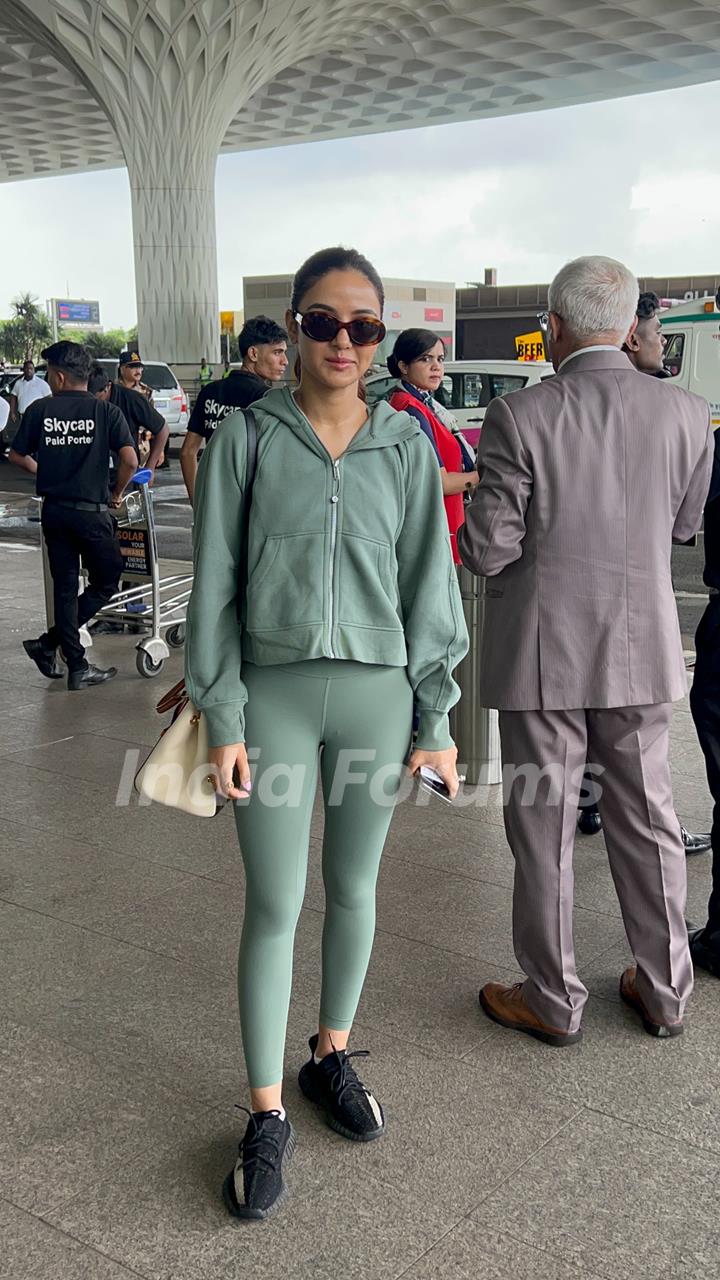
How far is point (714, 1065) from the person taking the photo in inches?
121

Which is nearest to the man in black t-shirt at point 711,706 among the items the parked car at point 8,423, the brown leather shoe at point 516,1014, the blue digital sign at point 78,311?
the brown leather shoe at point 516,1014

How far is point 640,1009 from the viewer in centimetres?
332

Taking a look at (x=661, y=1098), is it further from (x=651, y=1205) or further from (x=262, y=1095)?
(x=262, y=1095)

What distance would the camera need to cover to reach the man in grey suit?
9.86 ft

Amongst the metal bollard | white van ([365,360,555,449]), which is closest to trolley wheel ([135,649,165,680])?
the metal bollard

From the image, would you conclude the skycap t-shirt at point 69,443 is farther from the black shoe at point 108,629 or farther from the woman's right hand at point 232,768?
the woman's right hand at point 232,768

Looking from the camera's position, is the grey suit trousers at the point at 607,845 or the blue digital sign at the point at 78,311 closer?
the grey suit trousers at the point at 607,845

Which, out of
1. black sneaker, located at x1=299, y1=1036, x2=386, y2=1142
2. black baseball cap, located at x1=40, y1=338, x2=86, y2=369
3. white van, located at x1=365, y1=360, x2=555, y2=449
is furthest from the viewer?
white van, located at x1=365, y1=360, x2=555, y2=449

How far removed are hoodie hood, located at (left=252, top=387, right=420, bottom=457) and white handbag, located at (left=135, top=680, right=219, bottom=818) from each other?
614 mm

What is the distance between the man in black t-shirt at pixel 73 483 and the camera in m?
7.06

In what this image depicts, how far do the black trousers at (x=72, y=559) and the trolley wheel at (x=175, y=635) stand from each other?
0.81 metres

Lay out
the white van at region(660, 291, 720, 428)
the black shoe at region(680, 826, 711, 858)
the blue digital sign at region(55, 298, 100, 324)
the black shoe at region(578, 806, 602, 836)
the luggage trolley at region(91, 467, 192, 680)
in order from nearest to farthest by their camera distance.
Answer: the black shoe at region(680, 826, 711, 858)
the black shoe at region(578, 806, 602, 836)
the luggage trolley at region(91, 467, 192, 680)
the white van at region(660, 291, 720, 428)
the blue digital sign at region(55, 298, 100, 324)

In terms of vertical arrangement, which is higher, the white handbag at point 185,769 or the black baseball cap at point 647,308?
the black baseball cap at point 647,308

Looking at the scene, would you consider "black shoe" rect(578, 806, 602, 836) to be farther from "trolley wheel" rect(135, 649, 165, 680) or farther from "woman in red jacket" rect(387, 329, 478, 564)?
"trolley wheel" rect(135, 649, 165, 680)
